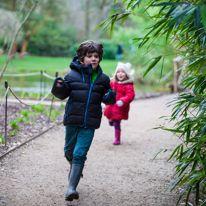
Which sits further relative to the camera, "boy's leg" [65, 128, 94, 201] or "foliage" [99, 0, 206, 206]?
"boy's leg" [65, 128, 94, 201]

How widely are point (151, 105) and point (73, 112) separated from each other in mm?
6531

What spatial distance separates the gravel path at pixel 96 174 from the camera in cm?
282

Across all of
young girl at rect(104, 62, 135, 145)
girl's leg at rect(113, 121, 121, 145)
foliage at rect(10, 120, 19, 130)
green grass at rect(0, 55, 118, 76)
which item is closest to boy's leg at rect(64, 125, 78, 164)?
young girl at rect(104, 62, 135, 145)

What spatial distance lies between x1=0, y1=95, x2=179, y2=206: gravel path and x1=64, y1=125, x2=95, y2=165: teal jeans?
39cm

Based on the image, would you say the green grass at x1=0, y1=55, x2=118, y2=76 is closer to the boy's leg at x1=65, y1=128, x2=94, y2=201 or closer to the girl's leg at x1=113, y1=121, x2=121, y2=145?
the girl's leg at x1=113, y1=121, x2=121, y2=145

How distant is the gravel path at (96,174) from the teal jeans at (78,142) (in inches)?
15.3

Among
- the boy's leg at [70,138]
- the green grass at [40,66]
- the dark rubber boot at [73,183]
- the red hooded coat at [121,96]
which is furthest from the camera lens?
the green grass at [40,66]

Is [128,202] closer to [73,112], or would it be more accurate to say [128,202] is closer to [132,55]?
[73,112]

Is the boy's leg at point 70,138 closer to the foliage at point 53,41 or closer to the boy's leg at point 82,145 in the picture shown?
the boy's leg at point 82,145

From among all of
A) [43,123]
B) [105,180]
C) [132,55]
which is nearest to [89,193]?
[105,180]

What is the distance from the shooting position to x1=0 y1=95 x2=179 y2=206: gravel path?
2.82 metres

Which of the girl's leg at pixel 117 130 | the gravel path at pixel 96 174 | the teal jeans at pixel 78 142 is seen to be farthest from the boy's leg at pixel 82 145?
the girl's leg at pixel 117 130

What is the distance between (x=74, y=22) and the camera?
41656 millimetres

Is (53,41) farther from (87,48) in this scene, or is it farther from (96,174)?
(87,48)
